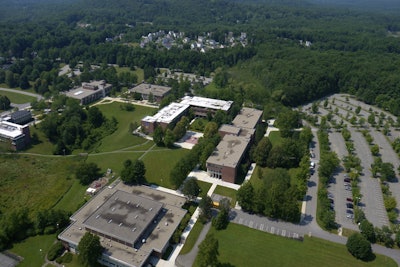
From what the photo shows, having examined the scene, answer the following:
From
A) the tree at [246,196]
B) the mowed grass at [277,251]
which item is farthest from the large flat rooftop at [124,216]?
the tree at [246,196]

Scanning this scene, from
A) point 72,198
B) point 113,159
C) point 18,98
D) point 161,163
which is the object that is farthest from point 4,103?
point 161,163

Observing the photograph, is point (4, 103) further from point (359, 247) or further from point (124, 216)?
point (359, 247)

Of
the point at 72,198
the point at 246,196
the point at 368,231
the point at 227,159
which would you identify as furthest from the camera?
the point at 227,159

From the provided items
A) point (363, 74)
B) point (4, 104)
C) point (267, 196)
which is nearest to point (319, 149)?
point (267, 196)

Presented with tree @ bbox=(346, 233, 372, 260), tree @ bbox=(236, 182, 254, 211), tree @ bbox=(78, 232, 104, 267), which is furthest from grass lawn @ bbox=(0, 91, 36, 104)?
tree @ bbox=(346, 233, 372, 260)

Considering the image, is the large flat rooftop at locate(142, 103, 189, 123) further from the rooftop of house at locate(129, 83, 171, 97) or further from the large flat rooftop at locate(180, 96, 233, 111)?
the rooftop of house at locate(129, 83, 171, 97)

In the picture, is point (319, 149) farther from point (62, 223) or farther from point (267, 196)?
point (62, 223)
